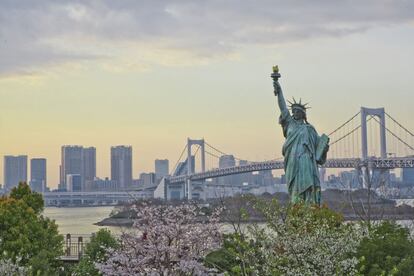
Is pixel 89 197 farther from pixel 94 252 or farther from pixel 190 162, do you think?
pixel 94 252

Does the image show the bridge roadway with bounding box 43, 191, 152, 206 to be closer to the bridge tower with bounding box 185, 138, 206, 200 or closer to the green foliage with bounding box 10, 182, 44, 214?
the bridge tower with bounding box 185, 138, 206, 200

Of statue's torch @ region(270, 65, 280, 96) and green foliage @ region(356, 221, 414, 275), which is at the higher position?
statue's torch @ region(270, 65, 280, 96)

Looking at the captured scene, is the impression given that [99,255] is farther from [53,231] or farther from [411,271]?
[411,271]

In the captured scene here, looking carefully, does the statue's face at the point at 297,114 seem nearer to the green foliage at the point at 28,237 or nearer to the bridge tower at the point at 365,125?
the green foliage at the point at 28,237

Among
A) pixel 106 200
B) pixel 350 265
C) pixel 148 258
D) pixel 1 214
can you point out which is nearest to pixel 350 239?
pixel 350 265

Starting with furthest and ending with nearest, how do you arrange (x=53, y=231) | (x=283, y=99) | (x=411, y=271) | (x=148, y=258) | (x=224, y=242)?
(x=53, y=231)
(x=283, y=99)
(x=224, y=242)
(x=148, y=258)
(x=411, y=271)

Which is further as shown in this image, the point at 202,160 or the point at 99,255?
the point at 202,160

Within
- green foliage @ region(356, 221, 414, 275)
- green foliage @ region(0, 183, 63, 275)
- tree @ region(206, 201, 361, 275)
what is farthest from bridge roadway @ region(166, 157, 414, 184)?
tree @ region(206, 201, 361, 275)

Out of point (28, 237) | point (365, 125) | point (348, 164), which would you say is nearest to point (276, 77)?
point (28, 237)
